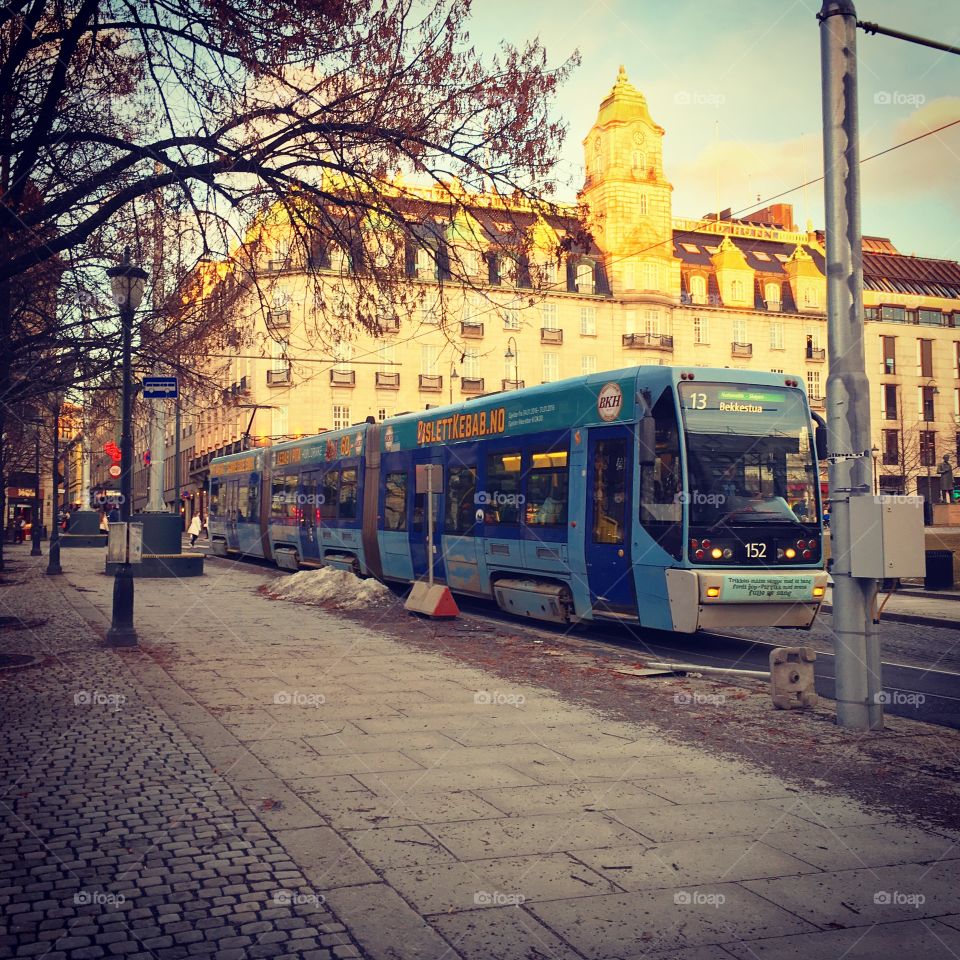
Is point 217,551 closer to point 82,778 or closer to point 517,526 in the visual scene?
point 517,526

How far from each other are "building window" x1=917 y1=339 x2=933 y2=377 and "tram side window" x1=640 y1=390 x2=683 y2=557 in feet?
242

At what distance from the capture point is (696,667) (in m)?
10.7

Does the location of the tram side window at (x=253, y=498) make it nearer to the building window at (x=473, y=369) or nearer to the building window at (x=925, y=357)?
the building window at (x=473, y=369)

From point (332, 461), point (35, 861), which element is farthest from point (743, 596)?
point (332, 461)

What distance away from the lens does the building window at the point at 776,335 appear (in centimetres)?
7312

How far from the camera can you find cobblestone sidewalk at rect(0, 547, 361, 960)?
3920mm

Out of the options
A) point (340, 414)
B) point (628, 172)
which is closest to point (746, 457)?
point (340, 414)

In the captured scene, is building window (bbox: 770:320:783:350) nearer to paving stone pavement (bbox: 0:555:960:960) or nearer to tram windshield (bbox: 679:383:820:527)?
tram windshield (bbox: 679:383:820:527)

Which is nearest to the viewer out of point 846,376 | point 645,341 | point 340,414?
point 846,376

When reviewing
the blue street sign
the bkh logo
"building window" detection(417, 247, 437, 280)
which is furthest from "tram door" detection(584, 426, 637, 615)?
the blue street sign

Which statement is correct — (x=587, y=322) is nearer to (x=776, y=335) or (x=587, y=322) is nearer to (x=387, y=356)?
(x=387, y=356)

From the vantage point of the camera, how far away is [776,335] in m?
73.3

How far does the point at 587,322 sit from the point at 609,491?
56.5 metres

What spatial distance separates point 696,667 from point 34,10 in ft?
28.6
